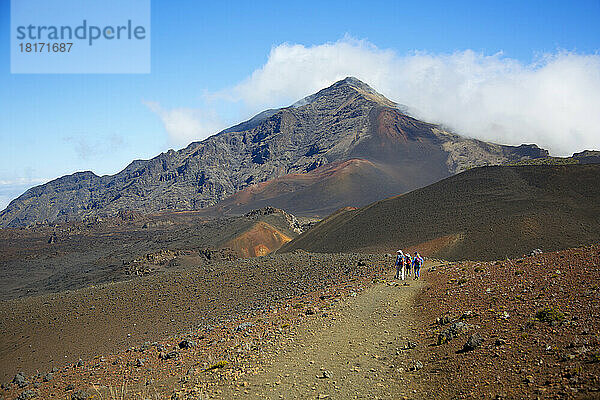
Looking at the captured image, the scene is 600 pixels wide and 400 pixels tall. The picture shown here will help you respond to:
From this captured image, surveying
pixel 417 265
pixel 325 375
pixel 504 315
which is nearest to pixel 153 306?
pixel 417 265

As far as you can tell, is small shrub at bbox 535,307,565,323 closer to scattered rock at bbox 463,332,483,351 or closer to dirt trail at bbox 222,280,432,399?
scattered rock at bbox 463,332,483,351

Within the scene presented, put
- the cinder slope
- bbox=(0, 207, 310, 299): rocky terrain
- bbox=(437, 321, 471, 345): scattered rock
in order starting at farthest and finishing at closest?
1. bbox=(0, 207, 310, 299): rocky terrain
2. the cinder slope
3. bbox=(437, 321, 471, 345): scattered rock

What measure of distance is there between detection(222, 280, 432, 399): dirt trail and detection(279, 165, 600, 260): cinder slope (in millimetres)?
22434

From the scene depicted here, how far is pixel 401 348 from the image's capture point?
394 inches

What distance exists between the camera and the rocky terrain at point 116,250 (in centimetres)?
5222

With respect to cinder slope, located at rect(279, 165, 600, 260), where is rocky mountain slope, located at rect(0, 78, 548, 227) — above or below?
above

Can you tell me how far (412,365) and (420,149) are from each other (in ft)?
527

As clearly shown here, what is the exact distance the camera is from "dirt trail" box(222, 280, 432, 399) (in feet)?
27.4

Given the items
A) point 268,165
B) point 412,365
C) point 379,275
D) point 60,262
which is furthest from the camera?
point 268,165

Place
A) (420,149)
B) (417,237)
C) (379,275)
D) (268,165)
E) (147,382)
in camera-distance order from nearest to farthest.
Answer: (147,382)
(379,275)
(417,237)
(420,149)
(268,165)

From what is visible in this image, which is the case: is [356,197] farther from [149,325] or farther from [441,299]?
[441,299]

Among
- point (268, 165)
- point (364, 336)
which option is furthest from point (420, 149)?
point (364, 336)

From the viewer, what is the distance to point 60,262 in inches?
2990

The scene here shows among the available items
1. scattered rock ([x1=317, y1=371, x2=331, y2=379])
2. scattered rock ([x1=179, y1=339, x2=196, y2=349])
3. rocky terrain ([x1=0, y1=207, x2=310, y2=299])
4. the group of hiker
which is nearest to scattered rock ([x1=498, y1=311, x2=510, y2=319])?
scattered rock ([x1=317, y1=371, x2=331, y2=379])
